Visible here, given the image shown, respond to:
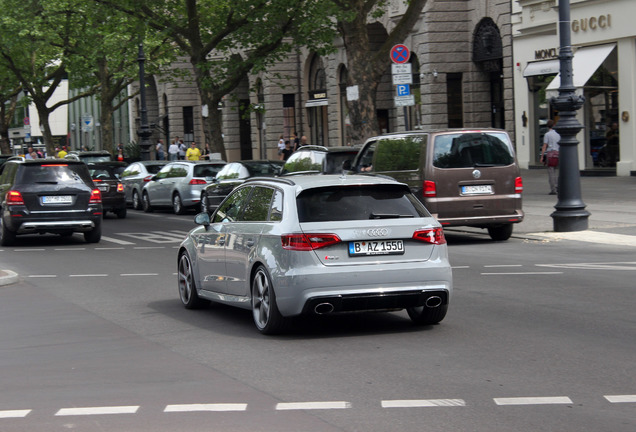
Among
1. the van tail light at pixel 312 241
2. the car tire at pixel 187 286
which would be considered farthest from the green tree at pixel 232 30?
the van tail light at pixel 312 241

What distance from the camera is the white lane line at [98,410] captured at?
700 cm

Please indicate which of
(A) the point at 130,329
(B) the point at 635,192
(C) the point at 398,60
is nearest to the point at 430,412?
(A) the point at 130,329

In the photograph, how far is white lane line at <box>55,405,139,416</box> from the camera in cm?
700

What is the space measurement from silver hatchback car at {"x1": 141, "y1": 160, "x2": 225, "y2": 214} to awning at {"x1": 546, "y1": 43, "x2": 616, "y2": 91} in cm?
1078

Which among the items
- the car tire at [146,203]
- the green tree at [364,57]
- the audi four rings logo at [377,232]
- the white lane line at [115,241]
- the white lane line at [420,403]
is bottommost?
the white lane line at [420,403]

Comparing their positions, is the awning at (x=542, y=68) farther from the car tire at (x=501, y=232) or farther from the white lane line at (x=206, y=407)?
the white lane line at (x=206, y=407)

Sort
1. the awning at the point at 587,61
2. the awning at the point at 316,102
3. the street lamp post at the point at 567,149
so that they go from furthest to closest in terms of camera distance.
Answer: the awning at the point at 316,102 < the awning at the point at 587,61 < the street lamp post at the point at 567,149

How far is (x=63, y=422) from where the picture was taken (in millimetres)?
6766

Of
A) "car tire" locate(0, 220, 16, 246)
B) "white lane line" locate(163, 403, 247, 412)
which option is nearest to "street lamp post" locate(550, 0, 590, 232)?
"car tire" locate(0, 220, 16, 246)

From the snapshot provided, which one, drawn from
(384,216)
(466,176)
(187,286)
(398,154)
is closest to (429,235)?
(384,216)

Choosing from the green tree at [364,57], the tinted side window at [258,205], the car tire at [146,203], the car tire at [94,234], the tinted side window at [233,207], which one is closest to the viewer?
the tinted side window at [258,205]

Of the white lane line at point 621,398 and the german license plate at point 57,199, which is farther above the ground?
the german license plate at point 57,199

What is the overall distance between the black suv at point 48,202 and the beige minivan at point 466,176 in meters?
6.62

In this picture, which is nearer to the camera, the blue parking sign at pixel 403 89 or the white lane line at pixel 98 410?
the white lane line at pixel 98 410
